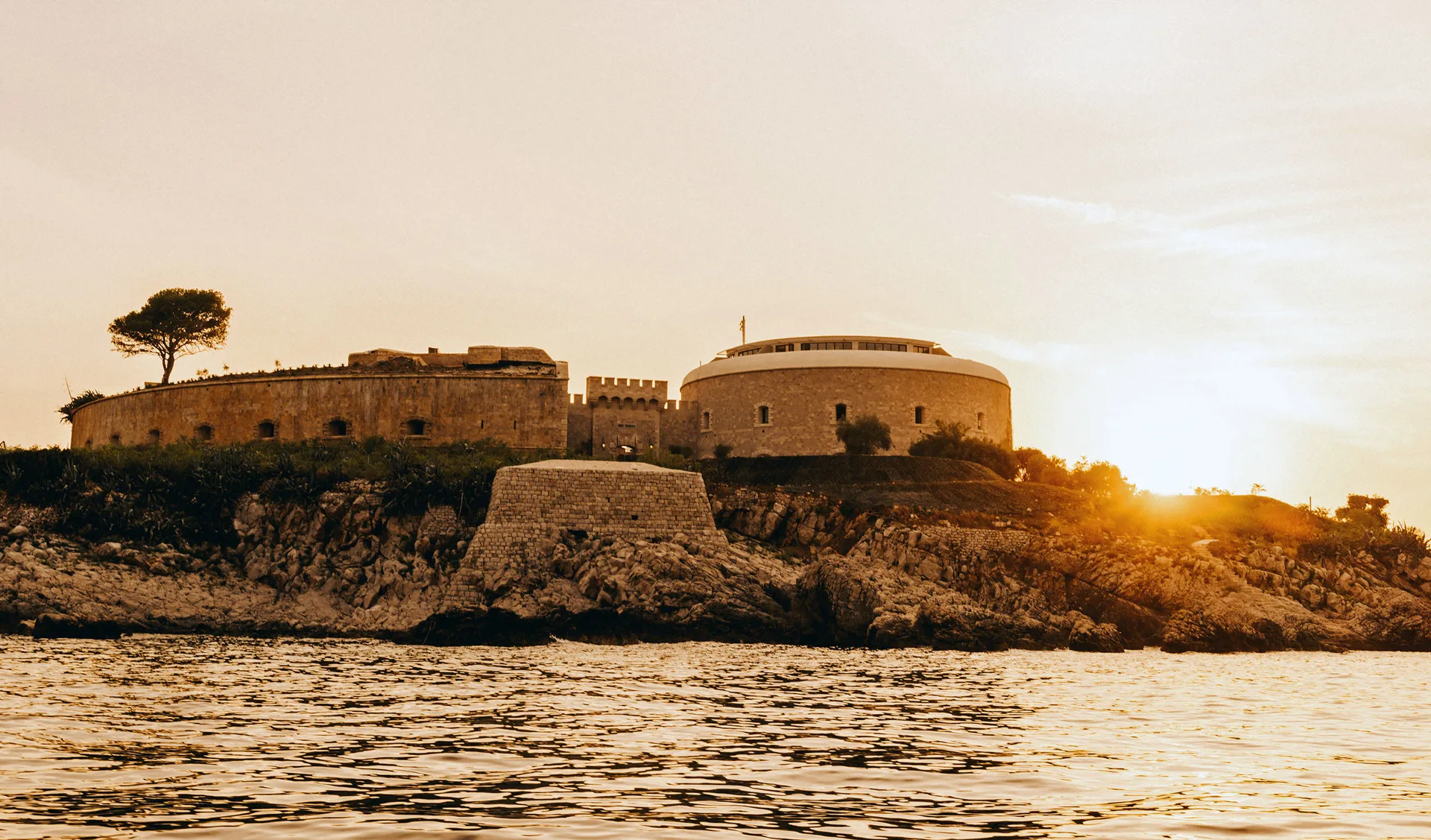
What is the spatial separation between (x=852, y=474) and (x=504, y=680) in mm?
24229

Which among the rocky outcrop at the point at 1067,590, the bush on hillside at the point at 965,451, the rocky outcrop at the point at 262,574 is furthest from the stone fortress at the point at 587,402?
the rocky outcrop at the point at 1067,590

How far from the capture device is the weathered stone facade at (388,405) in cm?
3784

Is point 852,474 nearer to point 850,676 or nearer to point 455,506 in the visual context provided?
point 455,506

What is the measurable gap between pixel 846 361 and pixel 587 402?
9.79m

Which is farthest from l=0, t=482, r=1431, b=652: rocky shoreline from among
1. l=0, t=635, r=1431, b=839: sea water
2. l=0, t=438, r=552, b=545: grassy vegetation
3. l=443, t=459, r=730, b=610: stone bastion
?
l=0, t=635, r=1431, b=839: sea water

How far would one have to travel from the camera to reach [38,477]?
29.5 metres

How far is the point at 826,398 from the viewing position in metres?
46.1

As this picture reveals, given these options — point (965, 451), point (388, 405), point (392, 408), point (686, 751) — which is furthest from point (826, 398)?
point (686, 751)

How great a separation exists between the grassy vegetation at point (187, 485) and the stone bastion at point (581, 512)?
142 centimetres

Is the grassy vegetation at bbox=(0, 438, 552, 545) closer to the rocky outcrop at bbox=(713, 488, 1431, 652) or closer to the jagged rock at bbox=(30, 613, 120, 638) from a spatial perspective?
the jagged rock at bbox=(30, 613, 120, 638)

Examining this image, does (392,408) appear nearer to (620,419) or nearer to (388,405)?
(388,405)

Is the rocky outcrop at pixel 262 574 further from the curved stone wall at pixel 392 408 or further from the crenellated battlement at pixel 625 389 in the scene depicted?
the crenellated battlement at pixel 625 389

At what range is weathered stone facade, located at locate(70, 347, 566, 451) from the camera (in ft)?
124

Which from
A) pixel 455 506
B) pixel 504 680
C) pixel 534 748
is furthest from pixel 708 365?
pixel 534 748
